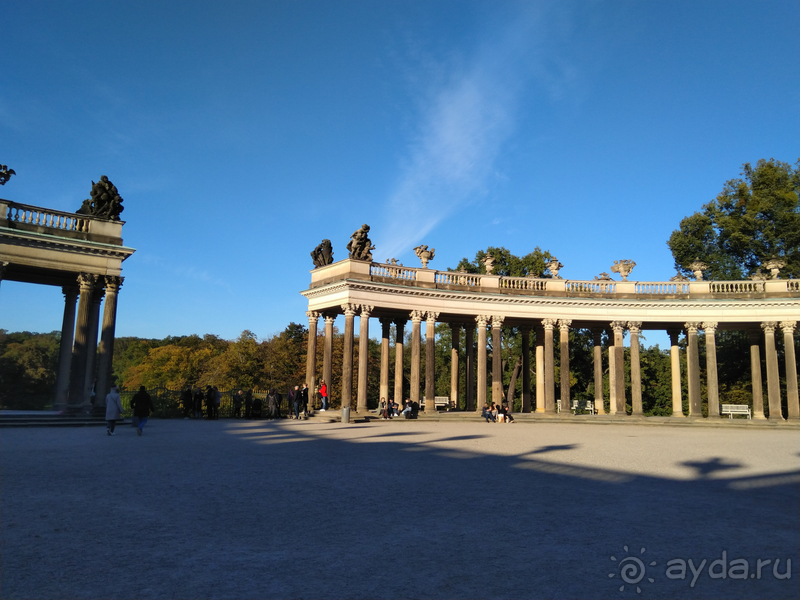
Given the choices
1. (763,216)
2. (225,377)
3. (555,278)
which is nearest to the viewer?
(555,278)

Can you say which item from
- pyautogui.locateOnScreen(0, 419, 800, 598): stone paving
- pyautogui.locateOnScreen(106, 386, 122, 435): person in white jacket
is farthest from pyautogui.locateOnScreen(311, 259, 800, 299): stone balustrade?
pyautogui.locateOnScreen(0, 419, 800, 598): stone paving

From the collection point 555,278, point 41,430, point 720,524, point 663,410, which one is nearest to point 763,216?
point 663,410

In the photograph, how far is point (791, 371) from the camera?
43562 mm

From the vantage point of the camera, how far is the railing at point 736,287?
47.4 m

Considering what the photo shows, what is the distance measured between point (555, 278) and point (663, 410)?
28.9 meters

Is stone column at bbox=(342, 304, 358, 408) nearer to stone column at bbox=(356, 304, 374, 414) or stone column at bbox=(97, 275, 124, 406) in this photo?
stone column at bbox=(356, 304, 374, 414)

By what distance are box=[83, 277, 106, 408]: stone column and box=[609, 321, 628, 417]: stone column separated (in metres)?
37.2

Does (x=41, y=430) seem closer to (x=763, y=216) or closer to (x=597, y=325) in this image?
(x=597, y=325)

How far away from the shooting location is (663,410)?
6694 cm

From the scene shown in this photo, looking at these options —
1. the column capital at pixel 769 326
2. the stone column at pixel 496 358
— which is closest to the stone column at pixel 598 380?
the stone column at pixel 496 358

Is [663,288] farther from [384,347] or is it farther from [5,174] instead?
[5,174]

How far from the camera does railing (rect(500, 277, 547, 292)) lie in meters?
48.5

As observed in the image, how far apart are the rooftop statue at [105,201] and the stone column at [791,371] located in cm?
4823

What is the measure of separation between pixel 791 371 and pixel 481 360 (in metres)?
23.1
